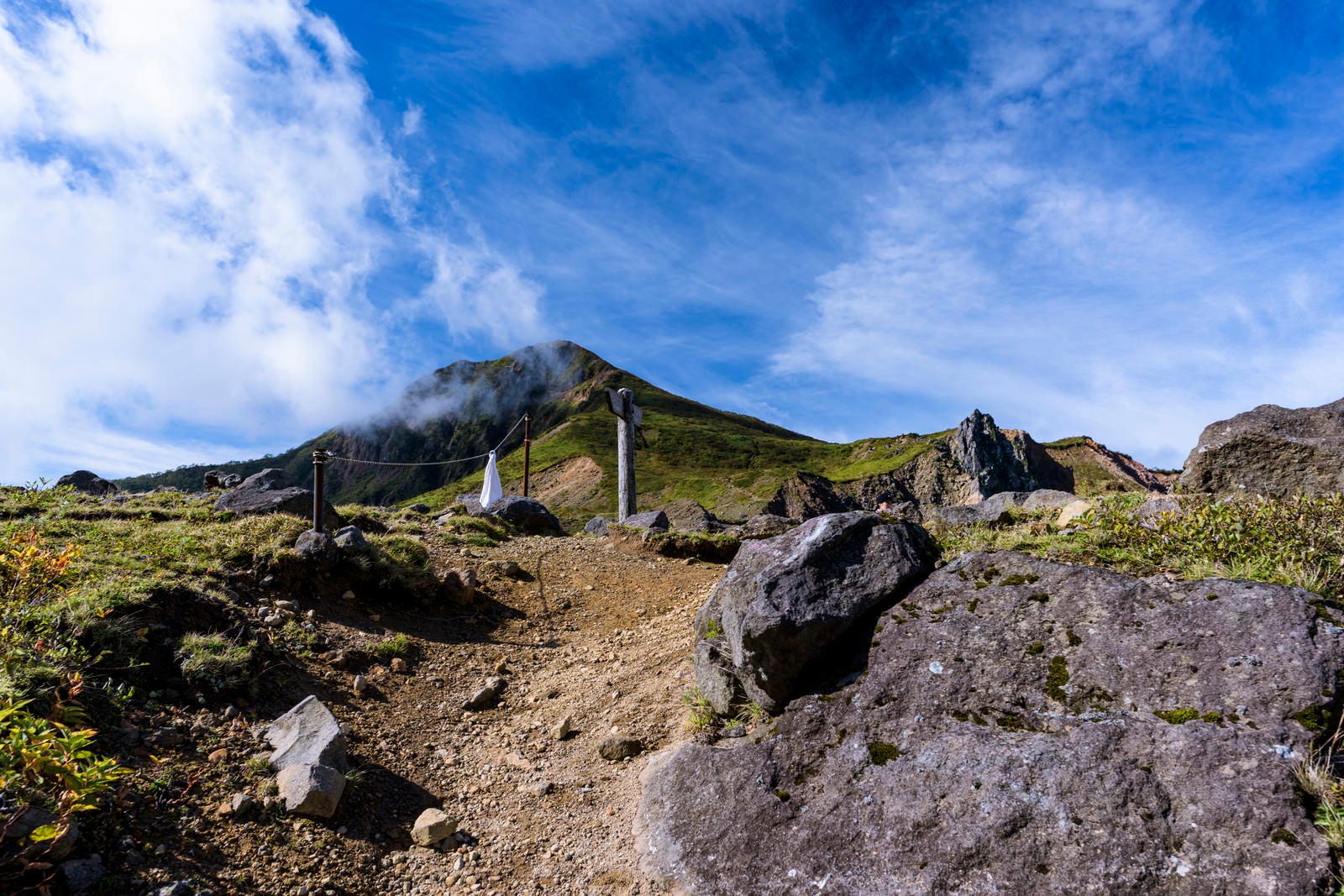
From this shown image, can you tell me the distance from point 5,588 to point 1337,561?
10.5 meters

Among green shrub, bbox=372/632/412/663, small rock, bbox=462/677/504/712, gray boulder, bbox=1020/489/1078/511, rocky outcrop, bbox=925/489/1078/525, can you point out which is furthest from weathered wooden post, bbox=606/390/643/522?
small rock, bbox=462/677/504/712

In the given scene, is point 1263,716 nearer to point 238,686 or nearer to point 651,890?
point 651,890

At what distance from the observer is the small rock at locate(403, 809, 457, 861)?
4.80 meters

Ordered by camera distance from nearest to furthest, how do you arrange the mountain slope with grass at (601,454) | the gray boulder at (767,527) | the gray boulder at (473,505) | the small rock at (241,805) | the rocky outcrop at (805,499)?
the small rock at (241,805) → the gray boulder at (767,527) → the gray boulder at (473,505) → the rocky outcrop at (805,499) → the mountain slope with grass at (601,454)

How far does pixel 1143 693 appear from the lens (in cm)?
396

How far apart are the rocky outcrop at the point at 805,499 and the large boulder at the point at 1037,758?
46192 millimetres

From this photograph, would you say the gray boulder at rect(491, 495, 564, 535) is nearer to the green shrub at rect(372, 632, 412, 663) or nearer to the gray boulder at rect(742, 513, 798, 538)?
the gray boulder at rect(742, 513, 798, 538)

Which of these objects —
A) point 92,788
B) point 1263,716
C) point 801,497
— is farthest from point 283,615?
point 801,497

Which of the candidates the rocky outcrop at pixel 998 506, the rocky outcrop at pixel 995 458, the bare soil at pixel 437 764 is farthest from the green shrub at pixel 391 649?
the rocky outcrop at pixel 995 458

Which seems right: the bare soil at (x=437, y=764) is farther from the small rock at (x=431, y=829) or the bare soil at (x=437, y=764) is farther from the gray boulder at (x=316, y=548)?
the gray boulder at (x=316, y=548)

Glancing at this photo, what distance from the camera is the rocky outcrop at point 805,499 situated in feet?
173

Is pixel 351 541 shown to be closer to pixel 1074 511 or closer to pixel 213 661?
pixel 213 661

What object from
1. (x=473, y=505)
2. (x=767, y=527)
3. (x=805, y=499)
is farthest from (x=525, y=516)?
(x=805, y=499)

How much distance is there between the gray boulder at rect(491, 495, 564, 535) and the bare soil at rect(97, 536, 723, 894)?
6682mm
